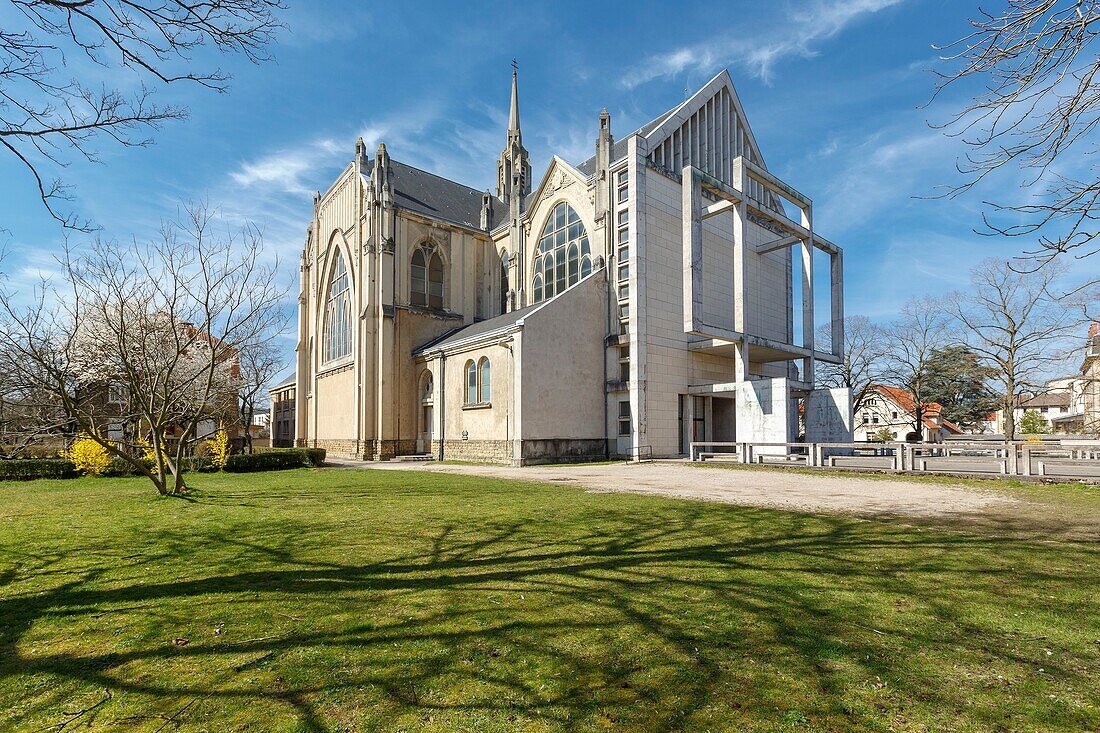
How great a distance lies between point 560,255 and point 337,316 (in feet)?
55.3

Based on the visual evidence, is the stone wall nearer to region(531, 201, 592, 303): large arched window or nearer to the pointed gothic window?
the pointed gothic window

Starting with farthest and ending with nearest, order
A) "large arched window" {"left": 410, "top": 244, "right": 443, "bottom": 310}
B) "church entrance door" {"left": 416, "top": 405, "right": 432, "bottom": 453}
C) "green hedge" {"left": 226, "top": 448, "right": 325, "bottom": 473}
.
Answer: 1. "large arched window" {"left": 410, "top": 244, "right": 443, "bottom": 310}
2. "church entrance door" {"left": 416, "top": 405, "right": 432, "bottom": 453}
3. "green hedge" {"left": 226, "top": 448, "right": 325, "bottom": 473}

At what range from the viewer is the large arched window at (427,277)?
34.8 meters

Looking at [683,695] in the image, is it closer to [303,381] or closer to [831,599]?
[831,599]

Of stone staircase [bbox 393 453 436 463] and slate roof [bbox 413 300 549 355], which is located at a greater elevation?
slate roof [bbox 413 300 549 355]

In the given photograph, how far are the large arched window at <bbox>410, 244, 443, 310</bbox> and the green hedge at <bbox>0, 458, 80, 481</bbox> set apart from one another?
18650 millimetres

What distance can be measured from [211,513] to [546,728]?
9078mm

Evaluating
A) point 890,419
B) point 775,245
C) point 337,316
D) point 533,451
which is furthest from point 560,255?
point 890,419

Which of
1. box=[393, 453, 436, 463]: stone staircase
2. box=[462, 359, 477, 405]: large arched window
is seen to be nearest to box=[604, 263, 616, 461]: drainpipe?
box=[462, 359, 477, 405]: large arched window

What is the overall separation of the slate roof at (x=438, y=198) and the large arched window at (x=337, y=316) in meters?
6.23

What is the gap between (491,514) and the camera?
9188 mm

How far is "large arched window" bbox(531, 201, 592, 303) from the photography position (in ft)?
98.8

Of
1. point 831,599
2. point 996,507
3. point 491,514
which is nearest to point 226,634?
point 831,599

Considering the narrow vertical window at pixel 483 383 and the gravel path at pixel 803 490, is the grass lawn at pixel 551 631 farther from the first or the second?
the narrow vertical window at pixel 483 383
